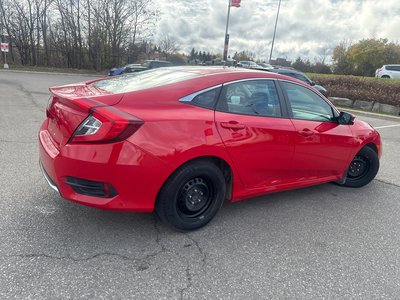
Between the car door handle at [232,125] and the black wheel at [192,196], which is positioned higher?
the car door handle at [232,125]

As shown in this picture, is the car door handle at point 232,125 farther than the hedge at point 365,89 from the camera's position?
No

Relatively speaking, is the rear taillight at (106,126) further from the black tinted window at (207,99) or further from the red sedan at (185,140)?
the black tinted window at (207,99)

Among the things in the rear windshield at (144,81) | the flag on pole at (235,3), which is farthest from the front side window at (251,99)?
the flag on pole at (235,3)

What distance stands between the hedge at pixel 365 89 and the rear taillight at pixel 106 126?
15.4 metres

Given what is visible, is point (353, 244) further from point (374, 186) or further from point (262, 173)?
point (374, 186)

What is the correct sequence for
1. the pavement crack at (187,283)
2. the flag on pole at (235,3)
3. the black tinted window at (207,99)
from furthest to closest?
1. the flag on pole at (235,3)
2. the black tinted window at (207,99)
3. the pavement crack at (187,283)

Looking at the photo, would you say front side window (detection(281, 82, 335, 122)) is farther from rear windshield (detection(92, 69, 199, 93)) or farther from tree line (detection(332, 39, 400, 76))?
tree line (detection(332, 39, 400, 76))

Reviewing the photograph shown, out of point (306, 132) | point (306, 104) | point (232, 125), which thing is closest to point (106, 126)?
point (232, 125)

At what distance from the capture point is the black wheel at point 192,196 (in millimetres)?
2592

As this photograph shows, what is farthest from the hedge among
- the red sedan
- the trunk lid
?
the trunk lid

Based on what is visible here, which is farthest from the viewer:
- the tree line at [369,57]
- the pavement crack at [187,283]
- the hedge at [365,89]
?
the tree line at [369,57]

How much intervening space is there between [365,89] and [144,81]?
50.3 feet

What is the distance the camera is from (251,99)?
3107 millimetres

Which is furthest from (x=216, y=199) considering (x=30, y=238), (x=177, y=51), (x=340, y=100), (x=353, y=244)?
(x=177, y=51)
